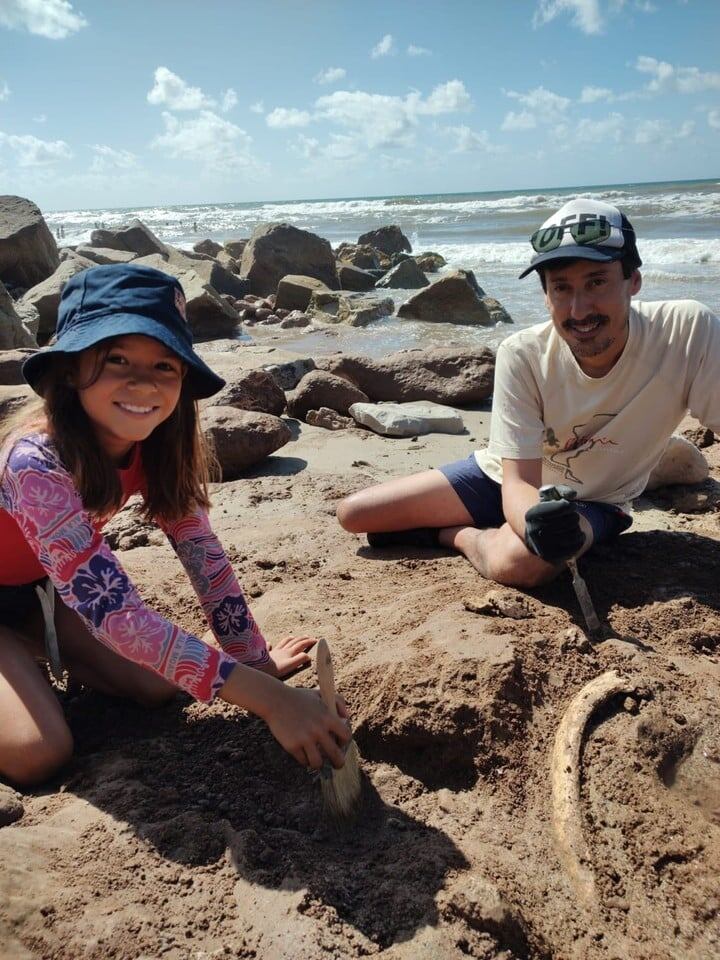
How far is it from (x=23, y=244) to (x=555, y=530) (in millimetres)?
11338

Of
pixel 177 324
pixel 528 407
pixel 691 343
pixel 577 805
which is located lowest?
pixel 577 805

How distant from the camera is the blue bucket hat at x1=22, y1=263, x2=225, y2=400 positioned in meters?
1.96

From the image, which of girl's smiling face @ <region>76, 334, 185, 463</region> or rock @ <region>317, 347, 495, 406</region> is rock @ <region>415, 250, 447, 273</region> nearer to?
rock @ <region>317, 347, 495, 406</region>

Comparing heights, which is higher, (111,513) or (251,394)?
(111,513)

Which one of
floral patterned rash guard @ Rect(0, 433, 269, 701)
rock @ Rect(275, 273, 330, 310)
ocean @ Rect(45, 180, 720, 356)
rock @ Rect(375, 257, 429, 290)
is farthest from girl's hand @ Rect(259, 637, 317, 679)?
rock @ Rect(375, 257, 429, 290)

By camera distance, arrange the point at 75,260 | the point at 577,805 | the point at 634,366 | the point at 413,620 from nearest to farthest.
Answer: the point at 577,805 < the point at 413,620 < the point at 634,366 < the point at 75,260

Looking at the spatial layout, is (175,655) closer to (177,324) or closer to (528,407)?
(177,324)

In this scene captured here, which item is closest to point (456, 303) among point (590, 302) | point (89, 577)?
point (590, 302)

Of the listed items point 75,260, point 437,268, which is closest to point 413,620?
point 75,260

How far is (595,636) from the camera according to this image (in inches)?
94.3

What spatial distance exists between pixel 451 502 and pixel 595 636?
1141 millimetres

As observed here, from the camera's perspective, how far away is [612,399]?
2.89 meters

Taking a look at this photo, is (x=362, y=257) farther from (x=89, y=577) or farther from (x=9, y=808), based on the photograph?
(x=9, y=808)

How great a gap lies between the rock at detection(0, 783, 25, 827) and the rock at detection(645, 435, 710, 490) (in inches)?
125
